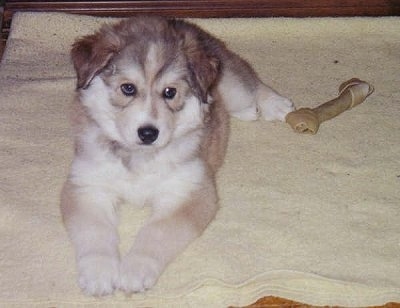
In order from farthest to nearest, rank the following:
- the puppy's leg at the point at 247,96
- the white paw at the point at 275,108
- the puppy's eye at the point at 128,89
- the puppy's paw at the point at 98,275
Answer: the white paw at the point at 275,108 → the puppy's leg at the point at 247,96 → the puppy's eye at the point at 128,89 → the puppy's paw at the point at 98,275

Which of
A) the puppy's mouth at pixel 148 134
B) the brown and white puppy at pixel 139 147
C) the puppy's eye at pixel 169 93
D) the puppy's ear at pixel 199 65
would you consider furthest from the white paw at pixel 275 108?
the puppy's mouth at pixel 148 134

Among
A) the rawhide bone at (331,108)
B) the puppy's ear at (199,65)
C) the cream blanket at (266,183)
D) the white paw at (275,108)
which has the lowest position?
the cream blanket at (266,183)

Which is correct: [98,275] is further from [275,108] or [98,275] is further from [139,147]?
[275,108]

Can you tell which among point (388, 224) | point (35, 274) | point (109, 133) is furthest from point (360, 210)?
point (35, 274)

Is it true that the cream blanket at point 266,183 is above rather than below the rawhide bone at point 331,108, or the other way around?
below

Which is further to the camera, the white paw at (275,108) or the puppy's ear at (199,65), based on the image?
the white paw at (275,108)

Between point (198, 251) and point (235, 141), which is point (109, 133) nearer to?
point (198, 251)

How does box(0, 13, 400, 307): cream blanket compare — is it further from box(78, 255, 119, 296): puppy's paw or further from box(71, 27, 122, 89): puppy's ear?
box(71, 27, 122, 89): puppy's ear

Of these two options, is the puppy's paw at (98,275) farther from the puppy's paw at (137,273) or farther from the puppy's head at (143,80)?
the puppy's head at (143,80)
